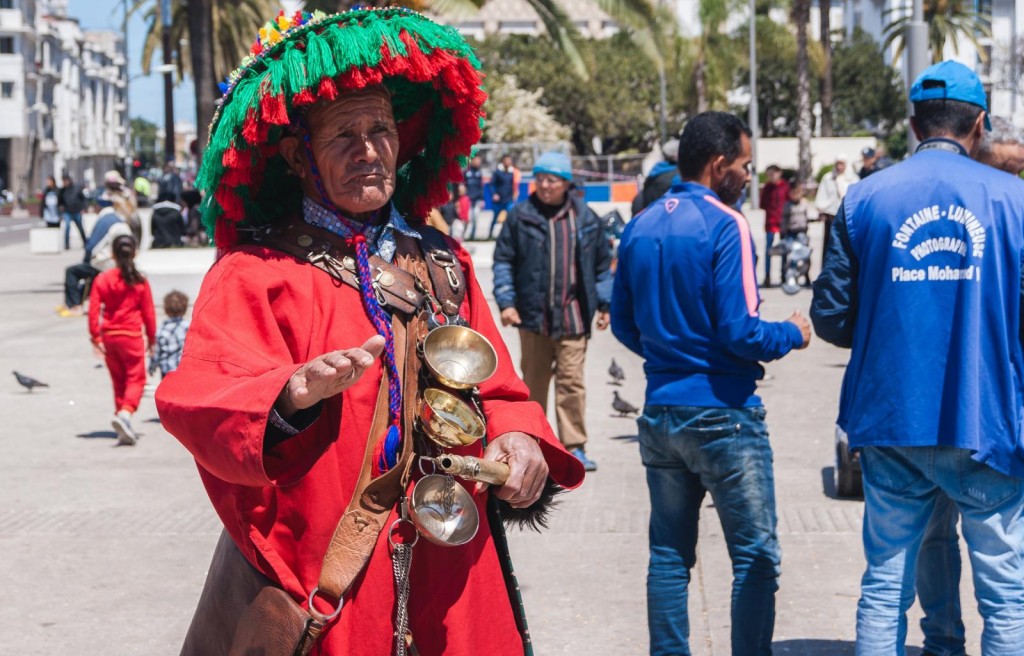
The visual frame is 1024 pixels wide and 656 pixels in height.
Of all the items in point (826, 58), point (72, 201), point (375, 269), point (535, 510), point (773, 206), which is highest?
point (826, 58)

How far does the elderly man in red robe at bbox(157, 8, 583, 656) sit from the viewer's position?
101 inches

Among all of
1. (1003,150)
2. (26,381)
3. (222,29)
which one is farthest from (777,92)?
(1003,150)

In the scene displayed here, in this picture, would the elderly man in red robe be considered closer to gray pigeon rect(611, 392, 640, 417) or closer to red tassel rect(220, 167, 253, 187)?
red tassel rect(220, 167, 253, 187)

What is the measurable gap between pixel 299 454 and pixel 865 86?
222 ft

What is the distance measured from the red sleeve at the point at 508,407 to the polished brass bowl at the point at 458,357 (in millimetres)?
96

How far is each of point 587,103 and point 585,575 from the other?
206 feet

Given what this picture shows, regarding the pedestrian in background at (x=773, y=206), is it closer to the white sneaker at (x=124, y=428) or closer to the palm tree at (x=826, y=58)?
the white sneaker at (x=124, y=428)

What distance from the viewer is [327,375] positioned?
236 centimetres

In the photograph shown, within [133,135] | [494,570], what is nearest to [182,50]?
[494,570]

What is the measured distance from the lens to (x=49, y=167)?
91.1 metres

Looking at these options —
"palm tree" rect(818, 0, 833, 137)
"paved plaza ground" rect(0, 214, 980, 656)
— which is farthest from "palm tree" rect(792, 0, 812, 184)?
A: "paved plaza ground" rect(0, 214, 980, 656)

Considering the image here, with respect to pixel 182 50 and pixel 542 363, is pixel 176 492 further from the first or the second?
pixel 182 50

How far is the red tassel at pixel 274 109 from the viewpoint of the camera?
2.67m

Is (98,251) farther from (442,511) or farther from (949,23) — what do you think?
(949,23)
